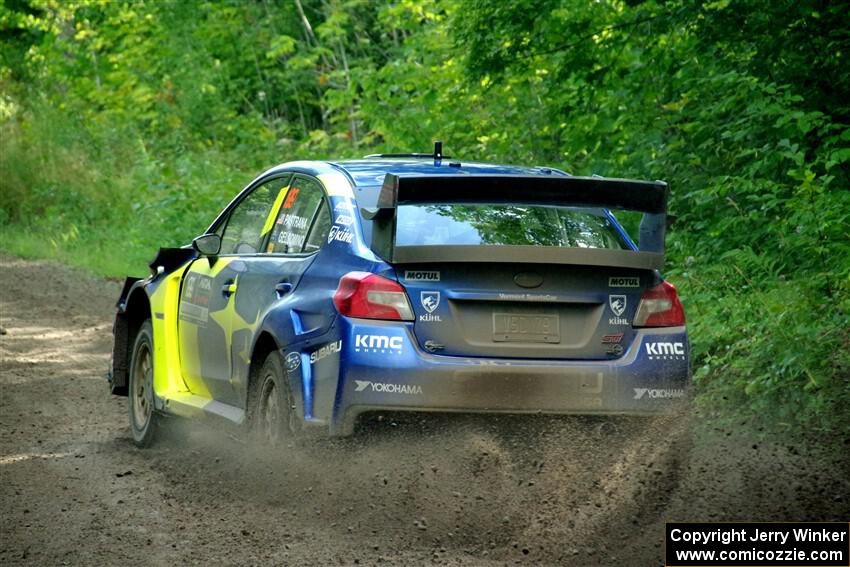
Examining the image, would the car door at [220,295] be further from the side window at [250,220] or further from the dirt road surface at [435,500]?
the dirt road surface at [435,500]

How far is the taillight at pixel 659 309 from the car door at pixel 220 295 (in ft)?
7.67

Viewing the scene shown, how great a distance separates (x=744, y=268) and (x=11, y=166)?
55.1ft

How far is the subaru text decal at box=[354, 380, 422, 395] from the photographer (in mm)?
6117

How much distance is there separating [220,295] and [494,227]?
205cm

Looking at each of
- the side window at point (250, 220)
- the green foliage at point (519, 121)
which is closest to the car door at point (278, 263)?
the side window at point (250, 220)

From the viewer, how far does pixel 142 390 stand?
358 inches

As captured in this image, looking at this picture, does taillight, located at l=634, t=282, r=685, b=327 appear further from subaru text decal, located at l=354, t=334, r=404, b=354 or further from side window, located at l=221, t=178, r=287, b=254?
side window, located at l=221, t=178, r=287, b=254

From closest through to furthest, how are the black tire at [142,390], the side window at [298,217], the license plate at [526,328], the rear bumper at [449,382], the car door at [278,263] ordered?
the rear bumper at [449,382] < the license plate at [526,328] < the car door at [278,263] < the side window at [298,217] < the black tire at [142,390]

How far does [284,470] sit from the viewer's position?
22.3 ft

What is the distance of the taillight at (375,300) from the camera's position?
6195 mm

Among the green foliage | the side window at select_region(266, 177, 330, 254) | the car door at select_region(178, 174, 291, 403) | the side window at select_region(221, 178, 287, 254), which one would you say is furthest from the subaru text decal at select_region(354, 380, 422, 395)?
the green foliage

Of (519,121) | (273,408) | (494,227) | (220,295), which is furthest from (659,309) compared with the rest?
(519,121)

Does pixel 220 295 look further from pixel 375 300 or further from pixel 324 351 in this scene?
pixel 375 300

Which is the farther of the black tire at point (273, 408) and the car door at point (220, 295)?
the car door at point (220, 295)
